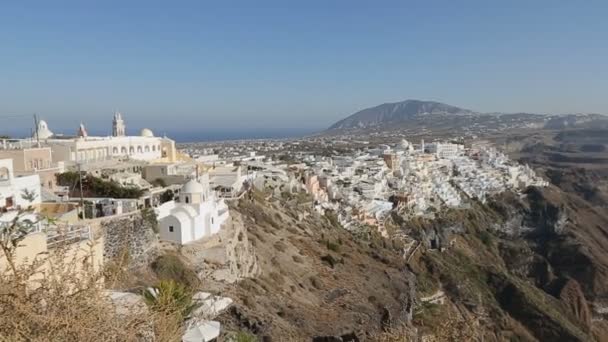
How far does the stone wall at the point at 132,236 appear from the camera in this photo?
14.8 metres

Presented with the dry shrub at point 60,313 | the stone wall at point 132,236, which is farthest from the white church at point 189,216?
the dry shrub at point 60,313

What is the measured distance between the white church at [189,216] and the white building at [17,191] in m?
3.68

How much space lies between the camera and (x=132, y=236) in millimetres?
15531

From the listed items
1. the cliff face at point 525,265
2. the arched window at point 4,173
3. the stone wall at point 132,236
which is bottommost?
the cliff face at point 525,265

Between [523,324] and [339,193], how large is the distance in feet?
59.1

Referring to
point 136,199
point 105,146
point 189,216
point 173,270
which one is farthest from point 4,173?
point 105,146

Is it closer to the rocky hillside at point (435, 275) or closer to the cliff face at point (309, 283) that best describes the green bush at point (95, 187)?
the cliff face at point (309, 283)

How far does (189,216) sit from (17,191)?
16.7 feet

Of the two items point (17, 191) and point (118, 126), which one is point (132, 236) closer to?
point (17, 191)

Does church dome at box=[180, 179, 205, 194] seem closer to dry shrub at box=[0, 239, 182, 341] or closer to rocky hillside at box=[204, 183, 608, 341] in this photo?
rocky hillside at box=[204, 183, 608, 341]

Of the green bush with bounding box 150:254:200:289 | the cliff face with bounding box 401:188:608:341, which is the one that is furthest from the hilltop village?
the cliff face with bounding box 401:188:608:341

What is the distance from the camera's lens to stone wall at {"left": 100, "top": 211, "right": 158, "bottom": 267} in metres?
14.8

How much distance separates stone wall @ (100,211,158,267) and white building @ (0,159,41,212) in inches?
102

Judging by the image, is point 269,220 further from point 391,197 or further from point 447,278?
point 391,197
